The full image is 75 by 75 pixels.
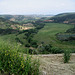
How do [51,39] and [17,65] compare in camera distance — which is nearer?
[17,65]

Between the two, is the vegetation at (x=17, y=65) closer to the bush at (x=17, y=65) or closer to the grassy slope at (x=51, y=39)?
the bush at (x=17, y=65)

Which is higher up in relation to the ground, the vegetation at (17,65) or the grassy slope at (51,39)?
the vegetation at (17,65)

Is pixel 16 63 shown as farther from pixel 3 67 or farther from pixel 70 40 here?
pixel 70 40

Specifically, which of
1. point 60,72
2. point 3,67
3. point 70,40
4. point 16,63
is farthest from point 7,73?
point 70,40

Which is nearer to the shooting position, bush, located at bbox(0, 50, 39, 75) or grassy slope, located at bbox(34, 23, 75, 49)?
bush, located at bbox(0, 50, 39, 75)

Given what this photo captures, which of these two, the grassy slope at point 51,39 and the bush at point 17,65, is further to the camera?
the grassy slope at point 51,39

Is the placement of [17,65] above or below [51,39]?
above

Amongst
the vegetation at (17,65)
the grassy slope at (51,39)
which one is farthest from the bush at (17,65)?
the grassy slope at (51,39)

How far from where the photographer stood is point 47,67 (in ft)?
14.0

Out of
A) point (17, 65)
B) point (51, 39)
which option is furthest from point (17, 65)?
point (51, 39)

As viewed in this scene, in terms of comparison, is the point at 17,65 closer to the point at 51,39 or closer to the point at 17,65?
the point at 17,65

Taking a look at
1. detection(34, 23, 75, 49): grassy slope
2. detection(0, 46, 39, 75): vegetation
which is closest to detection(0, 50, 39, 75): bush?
detection(0, 46, 39, 75): vegetation

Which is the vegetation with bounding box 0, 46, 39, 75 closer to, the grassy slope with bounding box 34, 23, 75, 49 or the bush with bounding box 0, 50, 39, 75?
the bush with bounding box 0, 50, 39, 75

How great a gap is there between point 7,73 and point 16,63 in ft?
1.89
